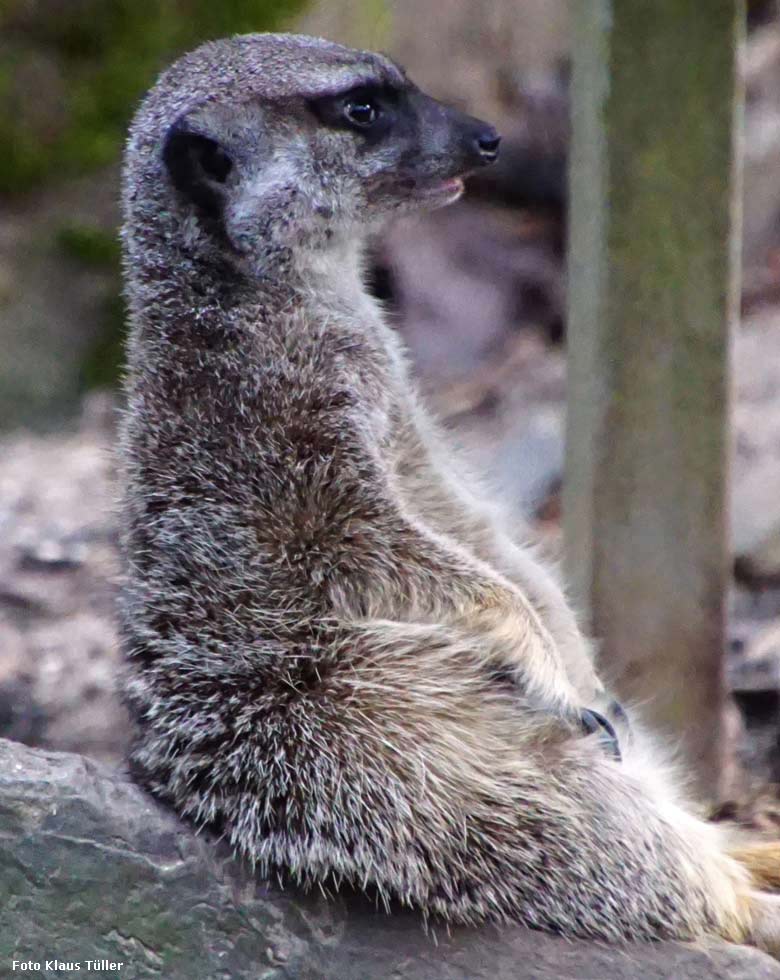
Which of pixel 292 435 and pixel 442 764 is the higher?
pixel 292 435

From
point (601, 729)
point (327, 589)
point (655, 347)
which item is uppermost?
point (655, 347)

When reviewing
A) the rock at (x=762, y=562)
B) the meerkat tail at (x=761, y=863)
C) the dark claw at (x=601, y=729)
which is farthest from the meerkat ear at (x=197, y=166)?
the rock at (x=762, y=562)

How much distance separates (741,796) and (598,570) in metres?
0.68

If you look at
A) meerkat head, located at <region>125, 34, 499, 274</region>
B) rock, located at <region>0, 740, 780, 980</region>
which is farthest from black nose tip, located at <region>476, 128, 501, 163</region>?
rock, located at <region>0, 740, 780, 980</region>

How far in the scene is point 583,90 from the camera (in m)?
3.26

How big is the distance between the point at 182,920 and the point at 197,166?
4.27 feet

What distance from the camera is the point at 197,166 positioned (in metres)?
2.64

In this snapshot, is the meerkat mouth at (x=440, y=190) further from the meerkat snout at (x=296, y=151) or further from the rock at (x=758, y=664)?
the rock at (x=758, y=664)

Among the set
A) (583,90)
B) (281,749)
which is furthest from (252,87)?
(281,749)

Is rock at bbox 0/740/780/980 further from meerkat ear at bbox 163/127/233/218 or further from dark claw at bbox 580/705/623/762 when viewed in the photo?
meerkat ear at bbox 163/127/233/218

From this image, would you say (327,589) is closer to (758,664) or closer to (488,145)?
(488,145)

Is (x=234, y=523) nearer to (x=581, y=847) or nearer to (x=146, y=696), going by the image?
(x=146, y=696)

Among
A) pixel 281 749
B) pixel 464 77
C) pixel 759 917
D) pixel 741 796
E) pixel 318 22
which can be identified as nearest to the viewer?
pixel 281 749

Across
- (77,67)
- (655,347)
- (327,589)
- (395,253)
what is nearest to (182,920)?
(327,589)
